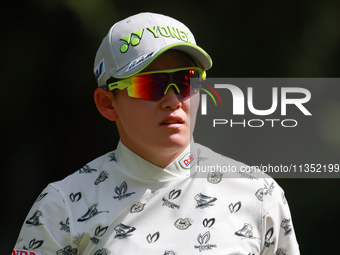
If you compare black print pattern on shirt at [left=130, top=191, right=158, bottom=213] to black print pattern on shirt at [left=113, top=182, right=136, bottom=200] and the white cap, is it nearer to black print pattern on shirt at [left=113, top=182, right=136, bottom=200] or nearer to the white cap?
black print pattern on shirt at [left=113, top=182, right=136, bottom=200]

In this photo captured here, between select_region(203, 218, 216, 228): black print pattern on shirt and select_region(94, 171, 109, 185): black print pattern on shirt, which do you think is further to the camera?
select_region(94, 171, 109, 185): black print pattern on shirt

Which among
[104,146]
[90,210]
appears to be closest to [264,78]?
[104,146]

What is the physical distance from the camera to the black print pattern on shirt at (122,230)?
1.54 meters

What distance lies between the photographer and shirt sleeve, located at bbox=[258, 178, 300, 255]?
1.65m

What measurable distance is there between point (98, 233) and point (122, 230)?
93mm

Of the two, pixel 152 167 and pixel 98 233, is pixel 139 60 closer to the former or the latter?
pixel 152 167

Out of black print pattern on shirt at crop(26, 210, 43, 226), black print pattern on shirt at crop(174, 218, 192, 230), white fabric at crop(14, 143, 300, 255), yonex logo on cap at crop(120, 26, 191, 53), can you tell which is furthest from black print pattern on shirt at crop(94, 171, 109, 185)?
yonex logo on cap at crop(120, 26, 191, 53)

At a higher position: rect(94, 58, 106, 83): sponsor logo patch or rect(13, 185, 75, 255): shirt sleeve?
rect(94, 58, 106, 83): sponsor logo patch

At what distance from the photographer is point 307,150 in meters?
2.76

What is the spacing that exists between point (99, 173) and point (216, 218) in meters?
0.52

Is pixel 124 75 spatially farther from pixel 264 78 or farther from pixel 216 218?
pixel 264 78

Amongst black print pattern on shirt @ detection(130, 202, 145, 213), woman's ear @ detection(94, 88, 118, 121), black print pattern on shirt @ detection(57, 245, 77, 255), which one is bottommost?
black print pattern on shirt @ detection(57, 245, 77, 255)

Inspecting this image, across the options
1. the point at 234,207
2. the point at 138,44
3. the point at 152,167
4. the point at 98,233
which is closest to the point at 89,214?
the point at 98,233

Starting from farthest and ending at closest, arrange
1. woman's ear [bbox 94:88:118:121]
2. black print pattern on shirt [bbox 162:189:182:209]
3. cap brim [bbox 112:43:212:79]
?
1. woman's ear [bbox 94:88:118:121]
2. black print pattern on shirt [bbox 162:189:182:209]
3. cap brim [bbox 112:43:212:79]
